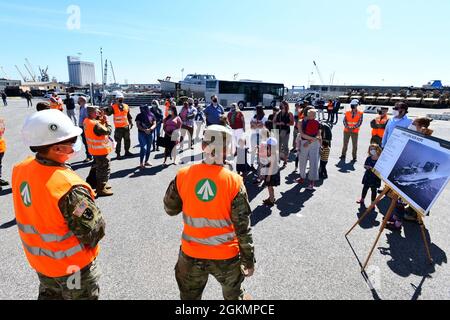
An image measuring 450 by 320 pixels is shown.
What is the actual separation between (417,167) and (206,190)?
3094mm

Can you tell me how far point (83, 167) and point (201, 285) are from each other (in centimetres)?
694

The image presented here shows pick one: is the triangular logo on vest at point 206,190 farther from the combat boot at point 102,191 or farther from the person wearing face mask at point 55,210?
the combat boot at point 102,191

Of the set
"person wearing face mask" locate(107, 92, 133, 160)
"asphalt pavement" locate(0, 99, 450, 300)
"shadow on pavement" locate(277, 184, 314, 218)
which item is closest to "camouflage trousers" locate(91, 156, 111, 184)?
"asphalt pavement" locate(0, 99, 450, 300)

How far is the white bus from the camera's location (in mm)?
30844

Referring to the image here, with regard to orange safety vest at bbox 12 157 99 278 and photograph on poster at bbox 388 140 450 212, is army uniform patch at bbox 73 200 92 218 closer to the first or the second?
orange safety vest at bbox 12 157 99 278

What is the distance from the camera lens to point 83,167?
7867 mm

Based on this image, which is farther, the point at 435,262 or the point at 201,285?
the point at 435,262

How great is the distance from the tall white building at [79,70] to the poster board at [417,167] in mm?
159789

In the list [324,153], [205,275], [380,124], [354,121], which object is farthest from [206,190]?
[354,121]

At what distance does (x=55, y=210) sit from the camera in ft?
5.62

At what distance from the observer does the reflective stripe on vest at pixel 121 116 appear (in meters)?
8.16

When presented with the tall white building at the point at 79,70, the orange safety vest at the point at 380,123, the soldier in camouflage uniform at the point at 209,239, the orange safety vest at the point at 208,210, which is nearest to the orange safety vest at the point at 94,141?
the soldier in camouflage uniform at the point at 209,239
